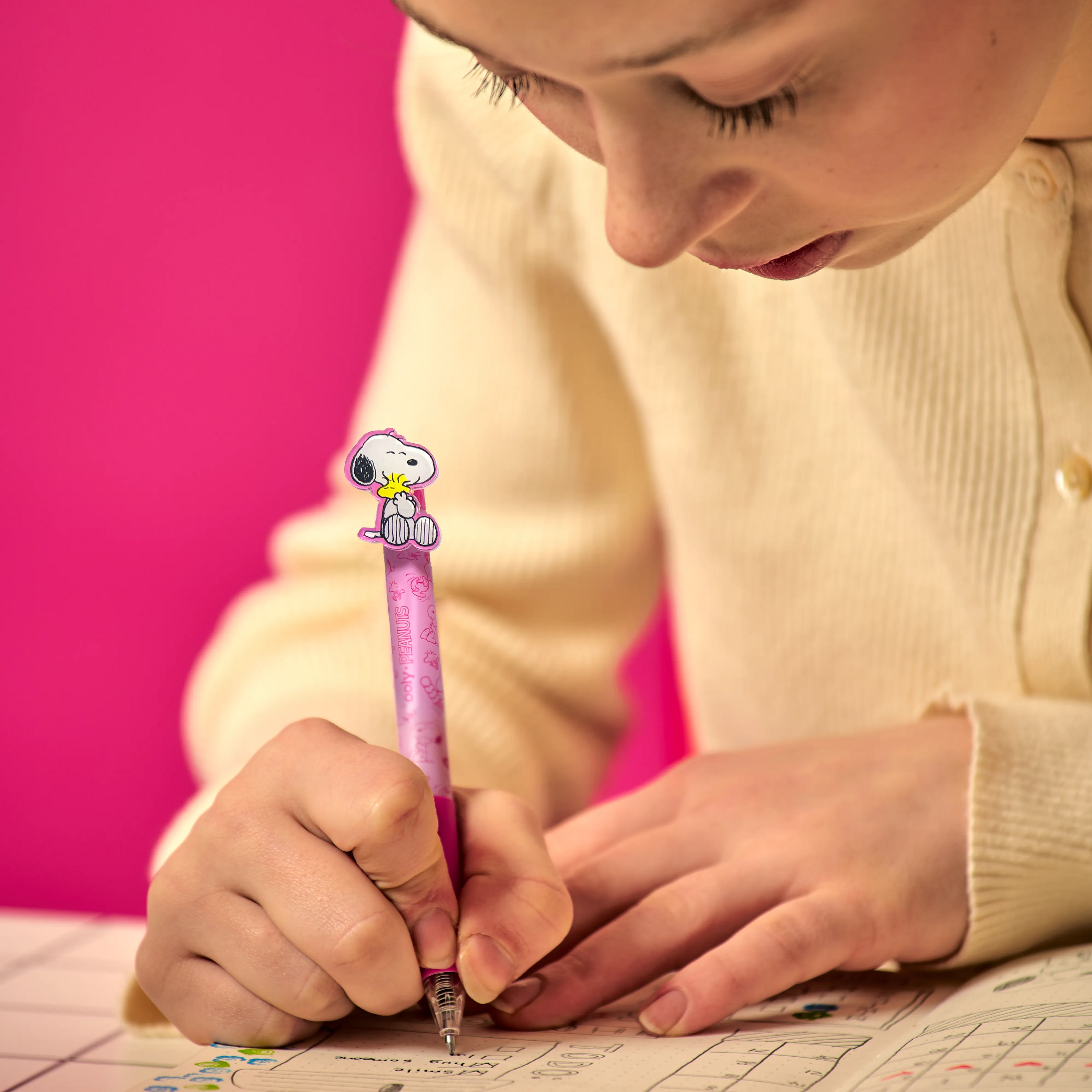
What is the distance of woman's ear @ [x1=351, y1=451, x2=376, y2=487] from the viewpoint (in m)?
0.54

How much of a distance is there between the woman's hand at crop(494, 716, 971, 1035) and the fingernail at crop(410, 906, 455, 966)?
0.06 m

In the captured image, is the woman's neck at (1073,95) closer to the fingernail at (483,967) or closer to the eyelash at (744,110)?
the eyelash at (744,110)

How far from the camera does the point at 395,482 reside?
1.78 ft

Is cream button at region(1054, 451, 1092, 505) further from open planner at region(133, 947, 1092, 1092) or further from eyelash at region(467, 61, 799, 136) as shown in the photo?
eyelash at region(467, 61, 799, 136)

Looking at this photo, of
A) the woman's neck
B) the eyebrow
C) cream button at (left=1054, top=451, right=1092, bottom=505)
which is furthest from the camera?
cream button at (left=1054, top=451, right=1092, bottom=505)

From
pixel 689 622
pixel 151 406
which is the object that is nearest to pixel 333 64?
pixel 151 406

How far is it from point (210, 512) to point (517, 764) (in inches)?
32.1

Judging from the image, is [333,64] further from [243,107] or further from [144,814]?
[144,814]

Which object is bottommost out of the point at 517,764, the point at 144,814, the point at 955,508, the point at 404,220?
the point at 144,814

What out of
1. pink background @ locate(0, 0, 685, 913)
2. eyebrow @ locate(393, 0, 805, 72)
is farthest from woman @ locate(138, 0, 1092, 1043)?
pink background @ locate(0, 0, 685, 913)

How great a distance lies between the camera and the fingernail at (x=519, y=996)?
56 cm

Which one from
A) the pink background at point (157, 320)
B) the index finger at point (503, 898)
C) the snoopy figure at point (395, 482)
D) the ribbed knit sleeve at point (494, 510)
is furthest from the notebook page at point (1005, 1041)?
the pink background at point (157, 320)

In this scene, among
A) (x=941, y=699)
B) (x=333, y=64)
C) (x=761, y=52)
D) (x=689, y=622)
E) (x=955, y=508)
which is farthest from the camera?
(x=333, y=64)

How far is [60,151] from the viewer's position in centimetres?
157
